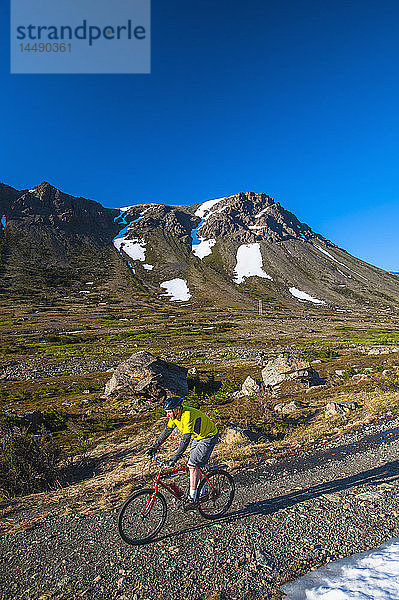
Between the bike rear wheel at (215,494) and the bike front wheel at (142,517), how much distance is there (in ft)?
3.83

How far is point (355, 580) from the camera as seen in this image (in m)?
6.32

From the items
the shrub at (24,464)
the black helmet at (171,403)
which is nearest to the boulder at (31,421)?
the shrub at (24,464)

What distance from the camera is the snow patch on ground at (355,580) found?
5938 mm

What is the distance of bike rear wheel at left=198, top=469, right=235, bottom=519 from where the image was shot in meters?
8.80

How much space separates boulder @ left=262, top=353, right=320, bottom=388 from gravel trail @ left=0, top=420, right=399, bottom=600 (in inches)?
752

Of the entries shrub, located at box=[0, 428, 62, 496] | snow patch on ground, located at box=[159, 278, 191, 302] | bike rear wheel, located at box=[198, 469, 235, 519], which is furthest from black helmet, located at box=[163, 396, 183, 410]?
snow patch on ground, located at box=[159, 278, 191, 302]

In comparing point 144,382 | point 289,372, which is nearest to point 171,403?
point 144,382

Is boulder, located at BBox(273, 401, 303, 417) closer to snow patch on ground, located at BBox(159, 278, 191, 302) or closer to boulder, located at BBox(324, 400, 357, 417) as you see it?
boulder, located at BBox(324, 400, 357, 417)

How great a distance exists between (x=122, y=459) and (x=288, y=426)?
9.03 meters

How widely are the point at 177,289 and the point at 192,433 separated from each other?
175019 millimetres

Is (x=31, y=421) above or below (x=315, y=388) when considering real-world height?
above

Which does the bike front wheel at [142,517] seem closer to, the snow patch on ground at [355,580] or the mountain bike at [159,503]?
the mountain bike at [159,503]

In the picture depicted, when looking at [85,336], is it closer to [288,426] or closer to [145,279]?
[288,426]

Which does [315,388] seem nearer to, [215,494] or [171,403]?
[215,494]
